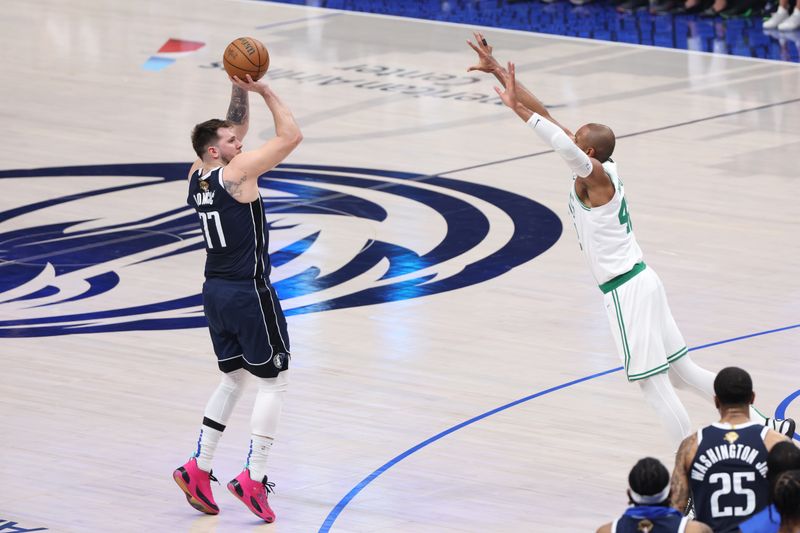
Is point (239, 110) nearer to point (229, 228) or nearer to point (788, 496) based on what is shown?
point (229, 228)

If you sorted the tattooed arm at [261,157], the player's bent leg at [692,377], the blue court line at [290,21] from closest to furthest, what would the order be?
the tattooed arm at [261,157]
the player's bent leg at [692,377]
the blue court line at [290,21]

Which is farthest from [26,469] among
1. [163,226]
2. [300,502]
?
[163,226]

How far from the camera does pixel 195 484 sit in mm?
8594

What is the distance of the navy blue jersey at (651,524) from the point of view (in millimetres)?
6086

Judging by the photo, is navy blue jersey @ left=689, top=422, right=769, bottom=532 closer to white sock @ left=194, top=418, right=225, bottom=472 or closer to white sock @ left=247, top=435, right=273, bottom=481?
white sock @ left=247, top=435, right=273, bottom=481

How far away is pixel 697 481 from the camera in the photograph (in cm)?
663

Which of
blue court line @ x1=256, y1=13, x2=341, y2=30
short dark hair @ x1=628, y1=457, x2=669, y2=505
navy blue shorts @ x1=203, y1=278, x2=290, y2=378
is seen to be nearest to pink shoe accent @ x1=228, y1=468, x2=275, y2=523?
navy blue shorts @ x1=203, y1=278, x2=290, y2=378

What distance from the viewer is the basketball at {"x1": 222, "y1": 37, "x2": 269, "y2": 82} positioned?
8.77 meters

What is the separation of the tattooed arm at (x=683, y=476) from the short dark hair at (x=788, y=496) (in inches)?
25.8

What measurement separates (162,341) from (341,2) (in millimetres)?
15556

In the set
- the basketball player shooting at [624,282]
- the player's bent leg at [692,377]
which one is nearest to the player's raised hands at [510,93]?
the basketball player shooting at [624,282]

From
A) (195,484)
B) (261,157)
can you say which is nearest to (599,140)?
(261,157)

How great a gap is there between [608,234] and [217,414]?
2171 millimetres

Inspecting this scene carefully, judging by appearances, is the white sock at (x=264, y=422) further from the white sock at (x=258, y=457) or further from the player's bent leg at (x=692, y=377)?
the player's bent leg at (x=692, y=377)
